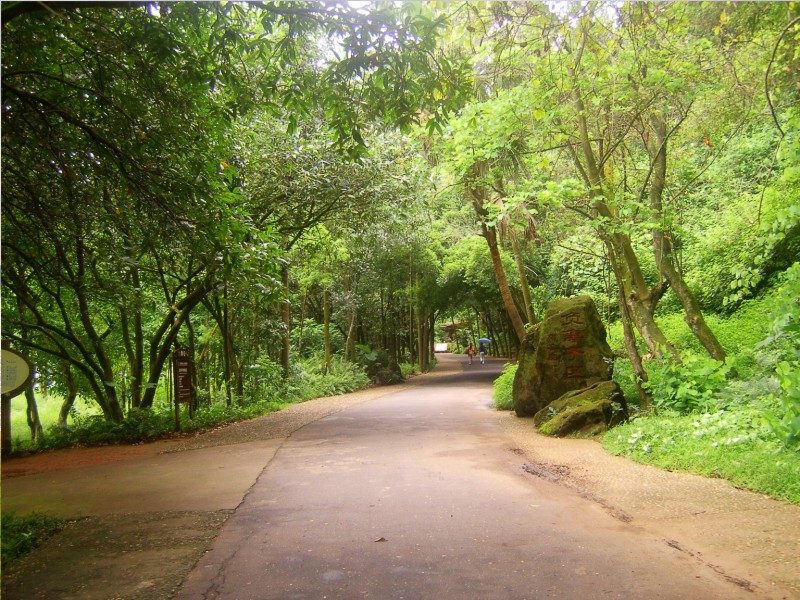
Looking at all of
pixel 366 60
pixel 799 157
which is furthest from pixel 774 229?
pixel 366 60

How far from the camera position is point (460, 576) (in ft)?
13.4

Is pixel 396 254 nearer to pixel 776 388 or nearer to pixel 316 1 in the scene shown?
pixel 776 388

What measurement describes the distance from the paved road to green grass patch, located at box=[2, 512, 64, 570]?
1603mm

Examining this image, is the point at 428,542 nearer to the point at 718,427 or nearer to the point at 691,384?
the point at 718,427

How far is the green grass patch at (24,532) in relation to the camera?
15.6 ft

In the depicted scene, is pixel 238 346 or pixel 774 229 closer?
pixel 774 229

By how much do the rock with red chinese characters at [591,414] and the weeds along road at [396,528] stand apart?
758 mm

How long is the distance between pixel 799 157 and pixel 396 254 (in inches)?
836

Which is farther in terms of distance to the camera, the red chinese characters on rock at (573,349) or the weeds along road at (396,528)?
the red chinese characters on rock at (573,349)

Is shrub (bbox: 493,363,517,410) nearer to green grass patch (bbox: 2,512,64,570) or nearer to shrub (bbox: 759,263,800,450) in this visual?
shrub (bbox: 759,263,800,450)

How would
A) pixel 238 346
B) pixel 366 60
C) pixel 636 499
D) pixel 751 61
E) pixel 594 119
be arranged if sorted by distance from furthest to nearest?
pixel 238 346
pixel 594 119
pixel 751 61
pixel 636 499
pixel 366 60

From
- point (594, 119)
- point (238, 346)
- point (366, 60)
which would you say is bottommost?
point (238, 346)

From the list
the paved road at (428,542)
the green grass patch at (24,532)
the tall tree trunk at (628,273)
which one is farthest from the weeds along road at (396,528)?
the tall tree trunk at (628,273)

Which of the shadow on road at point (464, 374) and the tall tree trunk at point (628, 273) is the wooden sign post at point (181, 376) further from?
the shadow on road at point (464, 374)
